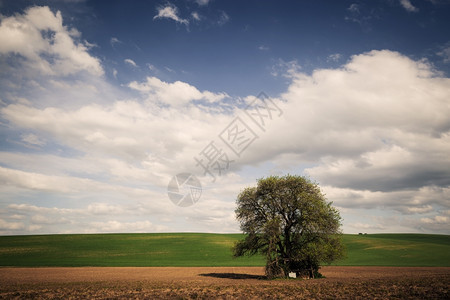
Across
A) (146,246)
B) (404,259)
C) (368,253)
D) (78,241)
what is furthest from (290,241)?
(78,241)

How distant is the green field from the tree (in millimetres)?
26183

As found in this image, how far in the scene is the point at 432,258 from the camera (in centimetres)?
5897

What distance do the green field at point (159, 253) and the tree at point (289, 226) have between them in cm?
2618

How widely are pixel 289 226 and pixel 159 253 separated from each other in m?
46.1

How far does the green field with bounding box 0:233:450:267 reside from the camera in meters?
55.8

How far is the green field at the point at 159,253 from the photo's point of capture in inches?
2197

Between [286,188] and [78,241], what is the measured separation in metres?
76.7

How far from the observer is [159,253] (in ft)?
220

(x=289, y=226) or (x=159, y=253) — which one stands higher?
(x=289, y=226)

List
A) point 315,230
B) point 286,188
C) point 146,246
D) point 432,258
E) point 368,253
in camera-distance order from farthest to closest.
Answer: point 146,246, point 368,253, point 432,258, point 286,188, point 315,230

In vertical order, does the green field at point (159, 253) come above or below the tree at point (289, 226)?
below

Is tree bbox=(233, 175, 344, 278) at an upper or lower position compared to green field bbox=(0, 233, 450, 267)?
upper

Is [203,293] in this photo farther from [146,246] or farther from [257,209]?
[146,246]

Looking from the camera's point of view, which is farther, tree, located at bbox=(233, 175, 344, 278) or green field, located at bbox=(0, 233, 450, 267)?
green field, located at bbox=(0, 233, 450, 267)
